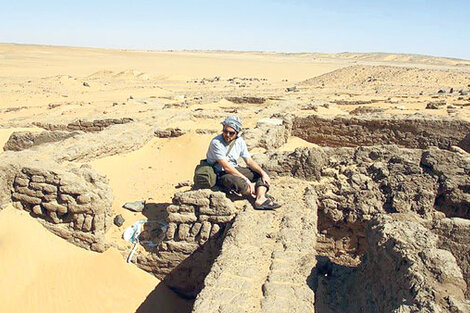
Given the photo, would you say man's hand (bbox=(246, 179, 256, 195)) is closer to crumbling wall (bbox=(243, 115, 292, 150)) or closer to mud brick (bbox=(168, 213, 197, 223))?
mud brick (bbox=(168, 213, 197, 223))

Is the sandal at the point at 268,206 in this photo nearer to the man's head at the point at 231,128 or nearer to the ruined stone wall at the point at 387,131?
the man's head at the point at 231,128

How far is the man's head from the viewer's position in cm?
505

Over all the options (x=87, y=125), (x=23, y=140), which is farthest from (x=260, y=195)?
(x=87, y=125)

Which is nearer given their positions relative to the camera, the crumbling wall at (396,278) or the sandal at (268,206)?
the crumbling wall at (396,278)

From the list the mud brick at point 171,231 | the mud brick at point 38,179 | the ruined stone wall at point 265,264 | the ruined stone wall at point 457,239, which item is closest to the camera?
the ruined stone wall at point 265,264

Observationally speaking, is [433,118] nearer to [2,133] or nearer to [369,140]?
[369,140]

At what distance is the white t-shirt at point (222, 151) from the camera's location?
203 inches

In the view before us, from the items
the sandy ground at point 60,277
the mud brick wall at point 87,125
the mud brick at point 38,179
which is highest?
the mud brick at point 38,179

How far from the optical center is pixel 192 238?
16.2 ft

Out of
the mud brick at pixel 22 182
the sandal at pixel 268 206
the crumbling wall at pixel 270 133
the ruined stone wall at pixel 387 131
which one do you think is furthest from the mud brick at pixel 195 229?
the ruined stone wall at pixel 387 131

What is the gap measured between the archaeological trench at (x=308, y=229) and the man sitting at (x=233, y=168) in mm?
188

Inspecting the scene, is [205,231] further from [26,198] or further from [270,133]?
[270,133]

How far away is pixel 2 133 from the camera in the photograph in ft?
35.2

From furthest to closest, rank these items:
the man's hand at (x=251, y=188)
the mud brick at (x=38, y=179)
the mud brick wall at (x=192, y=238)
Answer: the mud brick at (x=38, y=179), the man's hand at (x=251, y=188), the mud brick wall at (x=192, y=238)
